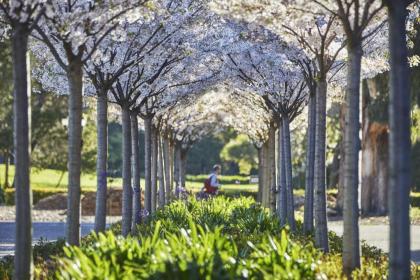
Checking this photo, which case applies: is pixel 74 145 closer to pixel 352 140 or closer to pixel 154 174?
pixel 352 140

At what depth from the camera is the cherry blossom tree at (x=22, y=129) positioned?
797 cm

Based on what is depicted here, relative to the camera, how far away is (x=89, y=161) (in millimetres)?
45750

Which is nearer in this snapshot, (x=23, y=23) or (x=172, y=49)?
(x=23, y=23)

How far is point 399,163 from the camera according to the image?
6.18 meters

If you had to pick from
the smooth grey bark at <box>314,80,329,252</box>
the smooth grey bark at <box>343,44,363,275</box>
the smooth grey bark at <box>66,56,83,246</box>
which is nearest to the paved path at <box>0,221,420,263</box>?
the smooth grey bark at <box>314,80,329,252</box>

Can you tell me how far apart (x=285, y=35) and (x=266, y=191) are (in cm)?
1682

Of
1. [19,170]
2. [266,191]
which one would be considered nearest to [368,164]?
[266,191]

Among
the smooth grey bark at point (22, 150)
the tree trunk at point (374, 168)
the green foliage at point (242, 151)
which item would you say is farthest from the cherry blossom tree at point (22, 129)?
the green foliage at point (242, 151)

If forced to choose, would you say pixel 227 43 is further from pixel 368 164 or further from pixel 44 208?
pixel 44 208

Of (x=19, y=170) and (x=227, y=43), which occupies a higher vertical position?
(x=227, y=43)

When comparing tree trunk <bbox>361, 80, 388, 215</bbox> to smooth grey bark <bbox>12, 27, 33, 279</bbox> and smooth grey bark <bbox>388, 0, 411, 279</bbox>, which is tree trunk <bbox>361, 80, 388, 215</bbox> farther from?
smooth grey bark <bbox>388, 0, 411, 279</bbox>

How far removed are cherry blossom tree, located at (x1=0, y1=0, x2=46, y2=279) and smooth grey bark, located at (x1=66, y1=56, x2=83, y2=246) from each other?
1.46 metres

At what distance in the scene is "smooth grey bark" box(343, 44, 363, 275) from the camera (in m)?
8.82

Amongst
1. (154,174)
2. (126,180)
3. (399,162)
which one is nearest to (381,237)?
(154,174)
